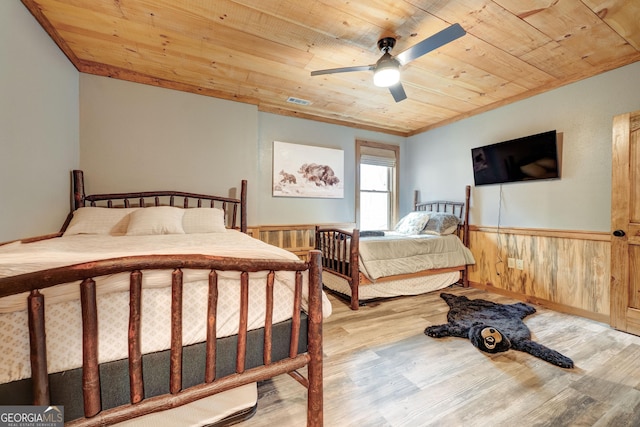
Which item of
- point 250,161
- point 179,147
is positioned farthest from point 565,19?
point 179,147

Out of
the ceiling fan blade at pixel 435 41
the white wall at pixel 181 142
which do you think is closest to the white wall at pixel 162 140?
the white wall at pixel 181 142

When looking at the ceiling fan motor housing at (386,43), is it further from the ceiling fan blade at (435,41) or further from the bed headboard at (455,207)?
the bed headboard at (455,207)

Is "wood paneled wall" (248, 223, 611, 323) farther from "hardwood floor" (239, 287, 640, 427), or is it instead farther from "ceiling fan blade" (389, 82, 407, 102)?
"ceiling fan blade" (389, 82, 407, 102)

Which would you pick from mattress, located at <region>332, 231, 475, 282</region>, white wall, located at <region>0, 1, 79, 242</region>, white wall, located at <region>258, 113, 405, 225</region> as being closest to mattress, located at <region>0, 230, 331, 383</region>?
white wall, located at <region>0, 1, 79, 242</region>

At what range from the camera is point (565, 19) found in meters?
1.89

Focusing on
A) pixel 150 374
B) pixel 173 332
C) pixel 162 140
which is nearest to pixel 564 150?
pixel 173 332

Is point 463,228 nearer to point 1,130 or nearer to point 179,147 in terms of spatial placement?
point 179,147

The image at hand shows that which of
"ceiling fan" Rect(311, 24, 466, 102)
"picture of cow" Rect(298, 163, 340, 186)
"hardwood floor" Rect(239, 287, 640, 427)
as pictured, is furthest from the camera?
"picture of cow" Rect(298, 163, 340, 186)

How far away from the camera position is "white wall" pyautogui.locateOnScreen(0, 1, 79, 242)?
5.34 feet

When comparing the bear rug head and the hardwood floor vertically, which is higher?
the bear rug head

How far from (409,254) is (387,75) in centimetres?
193

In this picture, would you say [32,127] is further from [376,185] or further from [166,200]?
[376,185]

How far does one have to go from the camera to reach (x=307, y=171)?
3.84 metres

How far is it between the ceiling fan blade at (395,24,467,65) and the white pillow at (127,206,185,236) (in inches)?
90.0
